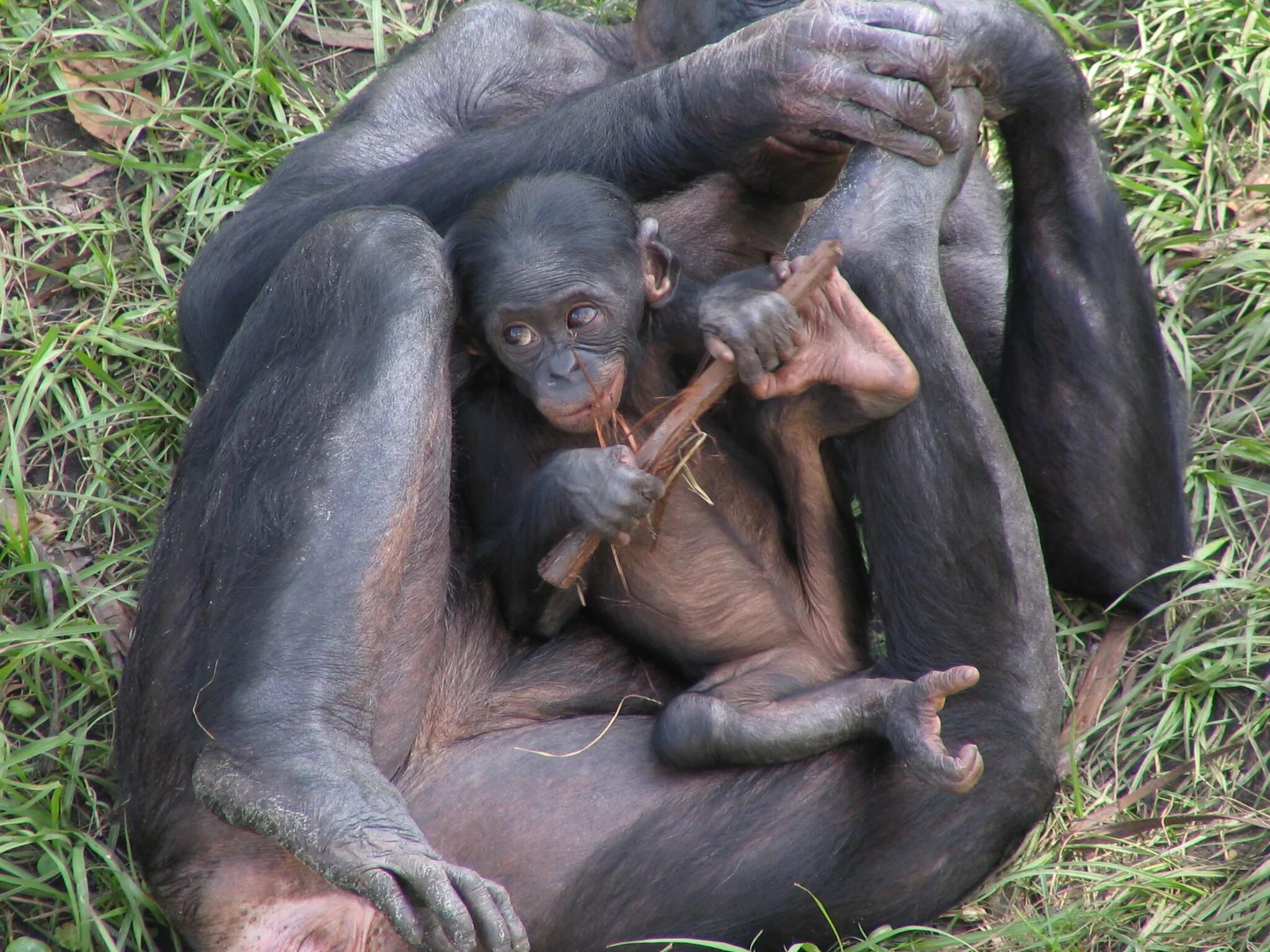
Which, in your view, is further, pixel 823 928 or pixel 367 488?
pixel 823 928

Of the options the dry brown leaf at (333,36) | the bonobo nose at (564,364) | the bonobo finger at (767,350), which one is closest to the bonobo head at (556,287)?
the bonobo nose at (564,364)

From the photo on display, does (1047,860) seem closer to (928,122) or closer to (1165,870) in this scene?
(1165,870)

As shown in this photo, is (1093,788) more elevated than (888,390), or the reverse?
(888,390)

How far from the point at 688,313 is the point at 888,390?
1.80ft

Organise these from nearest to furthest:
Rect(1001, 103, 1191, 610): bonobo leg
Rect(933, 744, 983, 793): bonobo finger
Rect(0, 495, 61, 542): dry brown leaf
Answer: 1. Rect(933, 744, 983, 793): bonobo finger
2. Rect(1001, 103, 1191, 610): bonobo leg
3. Rect(0, 495, 61, 542): dry brown leaf

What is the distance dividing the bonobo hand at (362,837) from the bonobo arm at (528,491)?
0.60 metres

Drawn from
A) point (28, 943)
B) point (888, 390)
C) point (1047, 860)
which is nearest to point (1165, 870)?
point (1047, 860)

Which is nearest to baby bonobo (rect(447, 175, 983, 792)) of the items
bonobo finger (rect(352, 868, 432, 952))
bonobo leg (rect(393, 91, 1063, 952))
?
bonobo leg (rect(393, 91, 1063, 952))

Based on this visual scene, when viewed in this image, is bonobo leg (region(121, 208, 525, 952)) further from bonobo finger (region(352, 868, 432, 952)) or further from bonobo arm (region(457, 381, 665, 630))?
bonobo arm (region(457, 381, 665, 630))

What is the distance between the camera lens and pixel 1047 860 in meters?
3.54

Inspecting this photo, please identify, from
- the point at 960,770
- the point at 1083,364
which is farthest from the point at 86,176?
the point at 960,770

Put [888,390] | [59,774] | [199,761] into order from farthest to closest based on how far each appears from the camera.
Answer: [59,774]
[888,390]
[199,761]

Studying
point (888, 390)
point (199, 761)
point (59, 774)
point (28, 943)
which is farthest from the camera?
point (59, 774)

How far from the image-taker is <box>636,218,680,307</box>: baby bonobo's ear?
11.3 feet
